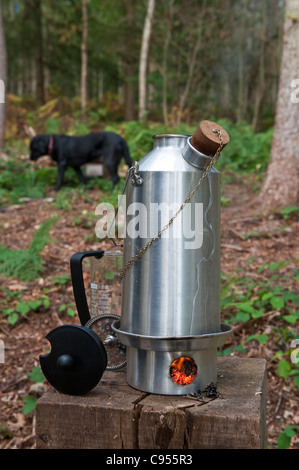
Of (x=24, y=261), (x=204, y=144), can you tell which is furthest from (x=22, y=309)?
(x=204, y=144)

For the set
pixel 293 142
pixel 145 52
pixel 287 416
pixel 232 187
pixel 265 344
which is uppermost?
pixel 145 52

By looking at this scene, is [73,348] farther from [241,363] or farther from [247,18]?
[247,18]

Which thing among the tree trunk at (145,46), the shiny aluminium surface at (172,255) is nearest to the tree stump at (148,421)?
the shiny aluminium surface at (172,255)

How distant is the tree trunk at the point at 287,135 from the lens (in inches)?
236

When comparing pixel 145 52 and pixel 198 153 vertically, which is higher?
pixel 145 52

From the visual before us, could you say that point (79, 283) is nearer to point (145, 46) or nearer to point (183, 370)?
point (183, 370)

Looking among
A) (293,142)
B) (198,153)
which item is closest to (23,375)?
(198,153)

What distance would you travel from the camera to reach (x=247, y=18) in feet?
68.5

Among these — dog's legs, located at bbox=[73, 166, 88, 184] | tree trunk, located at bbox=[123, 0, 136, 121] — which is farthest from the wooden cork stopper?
tree trunk, located at bbox=[123, 0, 136, 121]

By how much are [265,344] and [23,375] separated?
74.2 inches

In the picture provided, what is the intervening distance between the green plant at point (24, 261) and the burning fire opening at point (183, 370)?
10.5ft

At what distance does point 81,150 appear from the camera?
26.0ft

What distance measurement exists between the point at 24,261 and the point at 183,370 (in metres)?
3.40

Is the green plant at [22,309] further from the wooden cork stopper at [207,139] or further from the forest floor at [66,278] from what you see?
the wooden cork stopper at [207,139]
